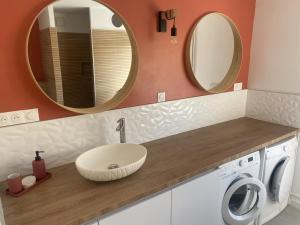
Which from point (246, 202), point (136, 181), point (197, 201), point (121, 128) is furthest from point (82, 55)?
point (246, 202)

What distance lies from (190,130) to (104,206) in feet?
4.32

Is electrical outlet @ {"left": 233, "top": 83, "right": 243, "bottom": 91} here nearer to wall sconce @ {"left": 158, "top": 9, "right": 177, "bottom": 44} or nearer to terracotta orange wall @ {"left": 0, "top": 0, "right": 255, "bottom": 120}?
terracotta orange wall @ {"left": 0, "top": 0, "right": 255, "bottom": 120}

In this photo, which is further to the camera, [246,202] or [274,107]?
[274,107]

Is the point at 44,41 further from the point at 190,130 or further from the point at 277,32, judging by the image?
the point at 277,32

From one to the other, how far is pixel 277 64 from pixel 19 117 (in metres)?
2.35

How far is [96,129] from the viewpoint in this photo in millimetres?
1743

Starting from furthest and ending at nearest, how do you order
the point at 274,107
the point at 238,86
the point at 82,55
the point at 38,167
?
the point at 238,86 → the point at 274,107 → the point at 82,55 → the point at 38,167

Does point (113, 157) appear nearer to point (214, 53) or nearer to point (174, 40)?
point (174, 40)

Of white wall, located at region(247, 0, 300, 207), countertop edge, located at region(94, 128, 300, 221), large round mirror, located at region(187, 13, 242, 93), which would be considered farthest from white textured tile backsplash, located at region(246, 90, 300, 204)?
countertop edge, located at region(94, 128, 300, 221)

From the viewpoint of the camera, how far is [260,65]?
256cm

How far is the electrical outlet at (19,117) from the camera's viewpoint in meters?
1.37

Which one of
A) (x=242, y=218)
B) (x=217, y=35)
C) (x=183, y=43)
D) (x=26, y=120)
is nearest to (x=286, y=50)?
(x=217, y=35)

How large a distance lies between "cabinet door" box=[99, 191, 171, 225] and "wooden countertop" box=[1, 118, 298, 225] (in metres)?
0.05

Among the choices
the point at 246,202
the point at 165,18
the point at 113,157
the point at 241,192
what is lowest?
the point at 246,202
